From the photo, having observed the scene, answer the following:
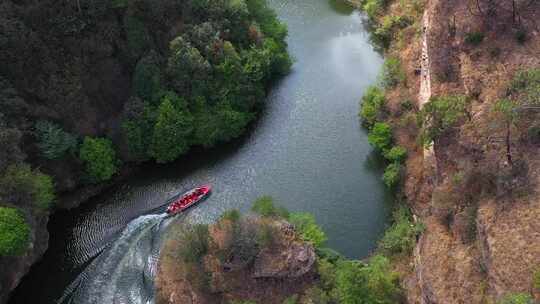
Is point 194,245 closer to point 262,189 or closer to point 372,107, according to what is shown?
point 262,189

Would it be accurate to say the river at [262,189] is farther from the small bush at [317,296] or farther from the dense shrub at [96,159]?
the small bush at [317,296]

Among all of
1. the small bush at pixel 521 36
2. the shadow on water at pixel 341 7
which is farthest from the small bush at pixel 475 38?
the shadow on water at pixel 341 7

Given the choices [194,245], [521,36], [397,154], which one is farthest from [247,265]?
[521,36]

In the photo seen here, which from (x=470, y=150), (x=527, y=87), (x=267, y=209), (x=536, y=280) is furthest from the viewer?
(x=267, y=209)

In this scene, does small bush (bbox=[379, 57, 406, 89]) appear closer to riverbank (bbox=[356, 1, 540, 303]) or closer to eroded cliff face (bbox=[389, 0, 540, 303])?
riverbank (bbox=[356, 1, 540, 303])

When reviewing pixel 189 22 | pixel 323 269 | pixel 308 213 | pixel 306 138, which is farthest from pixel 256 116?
pixel 323 269

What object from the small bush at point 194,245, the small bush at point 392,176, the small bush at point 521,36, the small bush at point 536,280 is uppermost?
the small bush at point 521,36

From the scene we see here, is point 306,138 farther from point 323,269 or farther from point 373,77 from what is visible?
point 323,269
